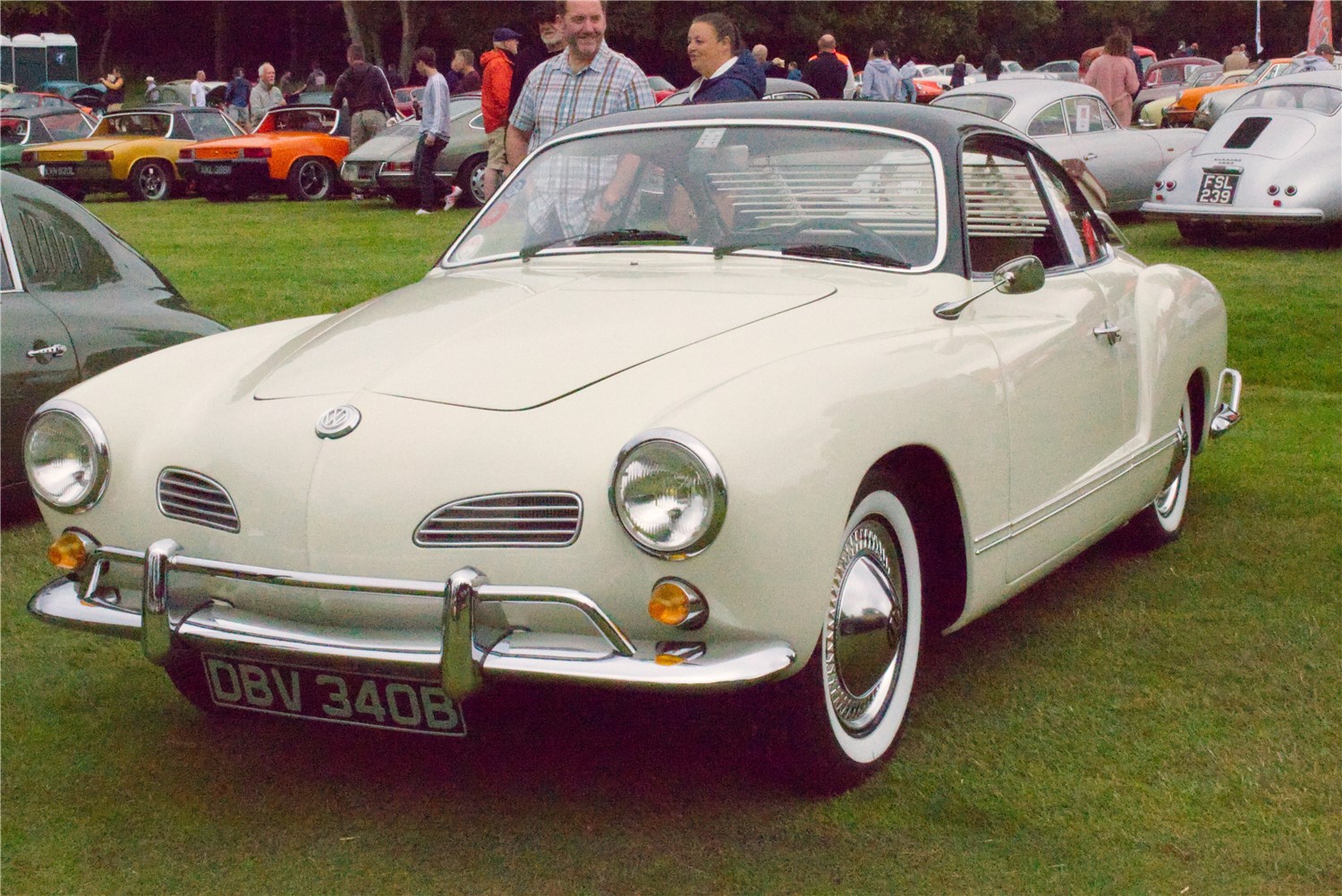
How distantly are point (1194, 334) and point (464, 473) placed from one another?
3.12m

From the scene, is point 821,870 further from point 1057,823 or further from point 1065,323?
point 1065,323

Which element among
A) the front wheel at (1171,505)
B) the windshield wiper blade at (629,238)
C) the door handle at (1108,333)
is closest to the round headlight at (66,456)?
the windshield wiper blade at (629,238)

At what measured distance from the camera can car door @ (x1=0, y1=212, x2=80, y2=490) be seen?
5.36m

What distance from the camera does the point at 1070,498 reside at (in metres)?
4.25

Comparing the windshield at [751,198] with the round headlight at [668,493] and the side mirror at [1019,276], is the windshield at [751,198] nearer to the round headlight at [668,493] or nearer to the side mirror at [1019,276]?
the side mirror at [1019,276]

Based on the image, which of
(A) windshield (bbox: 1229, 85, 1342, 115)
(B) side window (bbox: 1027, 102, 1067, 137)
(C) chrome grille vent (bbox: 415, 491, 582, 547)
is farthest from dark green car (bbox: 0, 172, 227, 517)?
(A) windshield (bbox: 1229, 85, 1342, 115)

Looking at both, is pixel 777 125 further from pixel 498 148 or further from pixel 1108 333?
pixel 498 148

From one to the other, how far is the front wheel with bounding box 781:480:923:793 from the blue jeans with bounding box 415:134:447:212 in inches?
514

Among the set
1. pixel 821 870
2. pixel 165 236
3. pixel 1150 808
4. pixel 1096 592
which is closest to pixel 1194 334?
pixel 1096 592

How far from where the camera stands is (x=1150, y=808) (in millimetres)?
3348

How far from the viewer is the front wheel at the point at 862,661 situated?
3266 mm

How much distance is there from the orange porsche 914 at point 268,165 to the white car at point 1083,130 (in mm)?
8872

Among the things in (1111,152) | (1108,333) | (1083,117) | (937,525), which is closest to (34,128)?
(1083,117)

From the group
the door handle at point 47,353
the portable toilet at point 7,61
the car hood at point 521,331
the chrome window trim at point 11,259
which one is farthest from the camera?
the portable toilet at point 7,61
